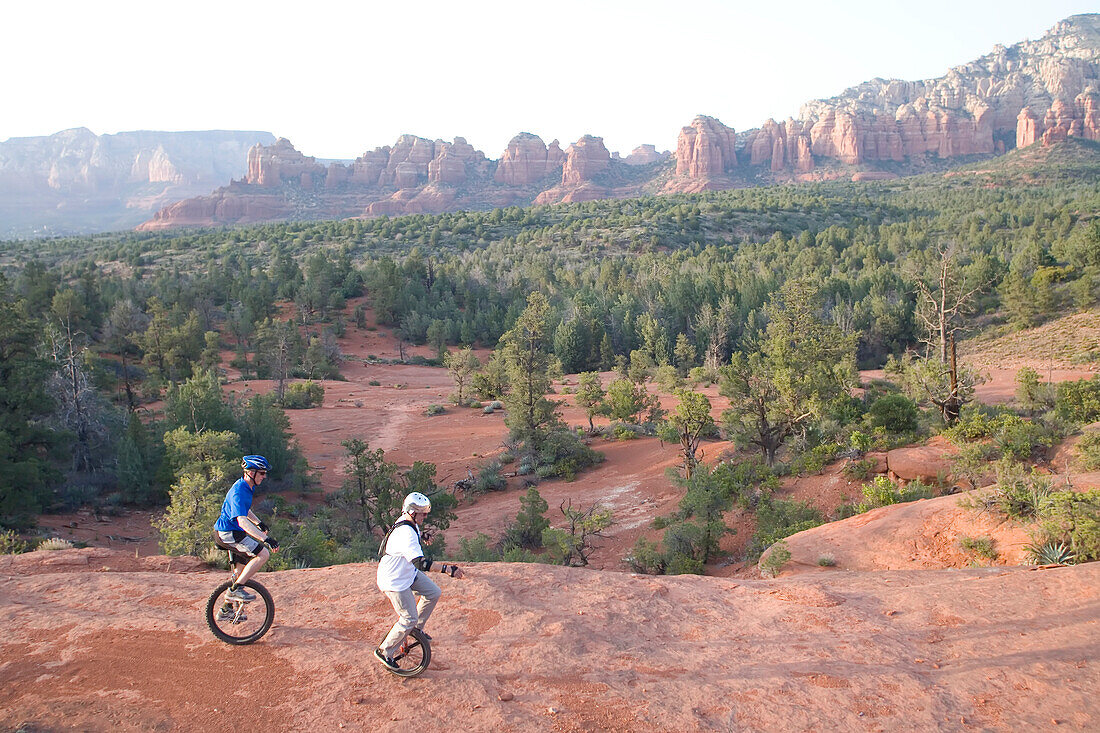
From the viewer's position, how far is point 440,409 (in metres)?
28.3

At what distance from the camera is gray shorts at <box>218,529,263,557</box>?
5277mm

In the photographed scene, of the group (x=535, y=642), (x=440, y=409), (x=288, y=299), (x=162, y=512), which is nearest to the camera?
(x=535, y=642)

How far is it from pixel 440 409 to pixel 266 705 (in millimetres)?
24010

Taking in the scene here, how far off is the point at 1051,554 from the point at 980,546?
0.96m

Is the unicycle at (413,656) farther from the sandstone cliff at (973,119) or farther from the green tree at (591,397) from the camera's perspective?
the sandstone cliff at (973,119)

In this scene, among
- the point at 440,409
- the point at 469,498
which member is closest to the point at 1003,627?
the point at 469,498

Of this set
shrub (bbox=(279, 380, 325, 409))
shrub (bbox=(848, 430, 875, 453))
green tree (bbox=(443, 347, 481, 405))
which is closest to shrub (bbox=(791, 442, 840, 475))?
shrub (bbox=(848, 430, 875, 453))

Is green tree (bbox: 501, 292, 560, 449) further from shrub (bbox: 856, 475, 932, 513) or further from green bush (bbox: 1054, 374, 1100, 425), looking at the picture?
green bush (bbox: 1054, 374, 1100, 425)

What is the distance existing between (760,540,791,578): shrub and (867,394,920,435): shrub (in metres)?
7.47

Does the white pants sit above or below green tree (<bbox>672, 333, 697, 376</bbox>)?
above

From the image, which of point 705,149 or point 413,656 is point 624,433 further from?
point 705,149

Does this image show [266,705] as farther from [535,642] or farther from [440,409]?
[440,409]

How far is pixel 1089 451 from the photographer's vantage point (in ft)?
33.5

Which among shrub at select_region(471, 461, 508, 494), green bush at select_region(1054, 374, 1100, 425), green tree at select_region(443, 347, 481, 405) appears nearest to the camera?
green bush at select_region(1054, 374, 1100, 425)
